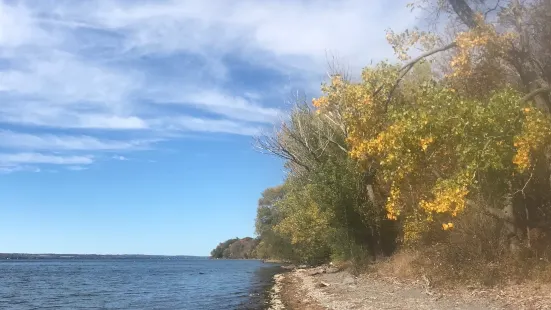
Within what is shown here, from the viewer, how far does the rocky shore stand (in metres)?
16.3

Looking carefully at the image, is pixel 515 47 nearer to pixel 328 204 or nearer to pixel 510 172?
pixel 510 172

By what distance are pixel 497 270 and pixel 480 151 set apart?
24.2 ft

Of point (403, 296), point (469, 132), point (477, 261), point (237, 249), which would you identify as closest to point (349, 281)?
point (403, 296)

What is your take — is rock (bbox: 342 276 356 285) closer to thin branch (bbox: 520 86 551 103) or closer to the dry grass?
the dry grass

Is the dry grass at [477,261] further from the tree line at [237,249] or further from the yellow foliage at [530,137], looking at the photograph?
the tree line at [237,249]

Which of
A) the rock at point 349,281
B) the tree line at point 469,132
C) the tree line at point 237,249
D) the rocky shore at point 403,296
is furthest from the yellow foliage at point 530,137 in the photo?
the tree line at point 237,249

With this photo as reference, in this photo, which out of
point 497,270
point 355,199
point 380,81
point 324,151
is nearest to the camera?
point 380,81

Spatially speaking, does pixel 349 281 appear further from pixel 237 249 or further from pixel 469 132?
pixel 237 249

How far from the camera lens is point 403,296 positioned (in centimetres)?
2061

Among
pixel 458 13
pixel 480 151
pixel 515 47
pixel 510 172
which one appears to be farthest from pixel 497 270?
pixel 458 13

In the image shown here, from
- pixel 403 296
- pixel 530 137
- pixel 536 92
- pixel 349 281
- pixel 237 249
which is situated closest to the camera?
pixel 530 137

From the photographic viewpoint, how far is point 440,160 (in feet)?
56.9

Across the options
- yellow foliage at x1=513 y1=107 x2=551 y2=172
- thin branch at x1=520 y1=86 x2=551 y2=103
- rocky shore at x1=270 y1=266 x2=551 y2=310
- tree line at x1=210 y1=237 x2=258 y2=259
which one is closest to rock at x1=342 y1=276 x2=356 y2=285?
rocky shore at x1=270 y1=266 x2=551 y2=310

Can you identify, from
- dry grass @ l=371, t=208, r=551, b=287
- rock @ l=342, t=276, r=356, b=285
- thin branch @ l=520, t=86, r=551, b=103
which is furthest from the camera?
rock @ l=342, t=276, r=356, b=285
